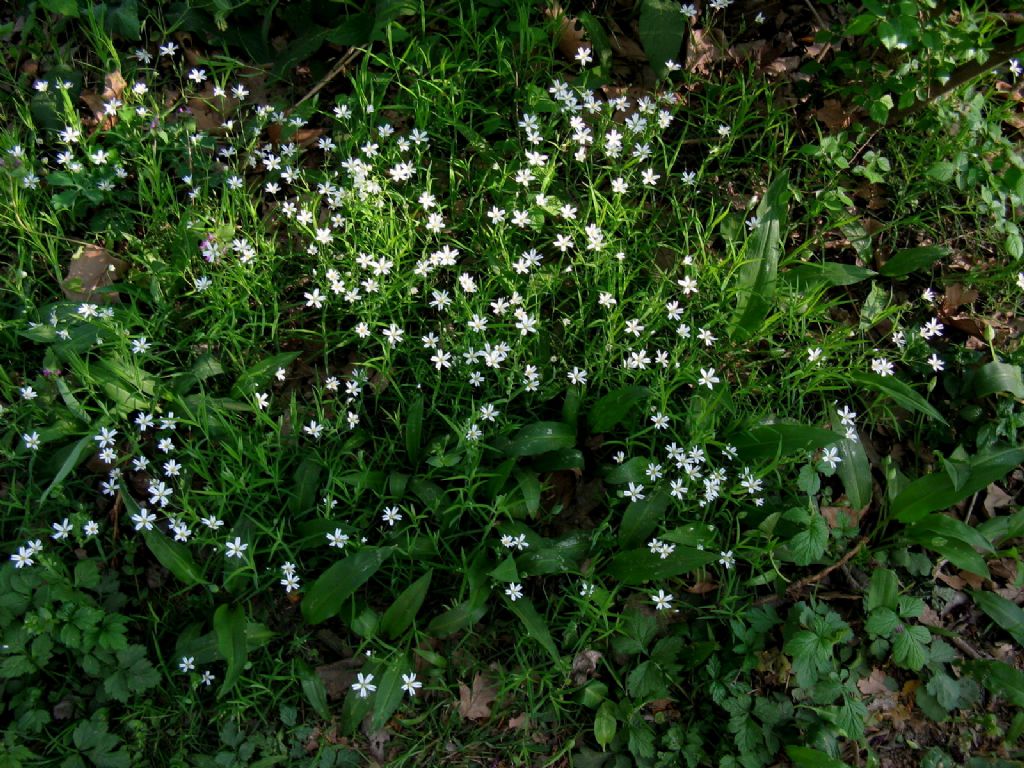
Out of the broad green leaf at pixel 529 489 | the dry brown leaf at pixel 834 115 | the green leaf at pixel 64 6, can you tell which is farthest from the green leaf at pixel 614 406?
the green leaf at pixel 64 6

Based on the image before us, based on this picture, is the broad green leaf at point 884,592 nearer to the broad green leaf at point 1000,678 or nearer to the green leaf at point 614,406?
the broad green leaf at point 1000,678

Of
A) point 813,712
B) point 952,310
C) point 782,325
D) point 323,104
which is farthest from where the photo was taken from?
point 323,104

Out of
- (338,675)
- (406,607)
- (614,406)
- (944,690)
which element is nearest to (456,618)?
(406,607)

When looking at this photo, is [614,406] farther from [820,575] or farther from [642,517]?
[820,575]

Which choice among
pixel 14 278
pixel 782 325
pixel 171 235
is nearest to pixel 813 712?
pixel 782 325

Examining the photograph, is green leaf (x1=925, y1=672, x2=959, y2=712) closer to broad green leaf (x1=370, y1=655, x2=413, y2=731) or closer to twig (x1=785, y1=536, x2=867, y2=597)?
twig (x1=785, y1=536, x2=867, y2=597)

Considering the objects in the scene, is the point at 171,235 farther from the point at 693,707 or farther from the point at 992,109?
the point at 992,109

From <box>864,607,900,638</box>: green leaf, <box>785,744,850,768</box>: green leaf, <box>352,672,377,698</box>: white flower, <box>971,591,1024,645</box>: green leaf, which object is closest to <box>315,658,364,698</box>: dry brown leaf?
<box>352,672,377,698</box>: white flower
